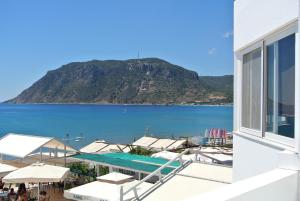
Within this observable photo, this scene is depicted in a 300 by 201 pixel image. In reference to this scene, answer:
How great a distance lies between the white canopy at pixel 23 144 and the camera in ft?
45.0

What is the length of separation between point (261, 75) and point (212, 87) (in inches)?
7755

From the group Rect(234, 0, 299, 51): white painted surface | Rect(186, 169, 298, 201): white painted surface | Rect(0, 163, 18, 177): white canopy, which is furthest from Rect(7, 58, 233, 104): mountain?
Rect(186, 169, 298, 201): white painted surface

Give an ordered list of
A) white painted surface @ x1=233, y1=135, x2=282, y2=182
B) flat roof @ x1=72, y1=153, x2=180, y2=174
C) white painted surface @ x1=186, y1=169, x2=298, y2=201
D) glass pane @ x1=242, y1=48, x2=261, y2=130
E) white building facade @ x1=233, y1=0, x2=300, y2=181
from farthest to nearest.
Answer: flat roof @ x1=72, y1=153, x2=180, y2=174 < glass pane @ x1=242, y1=48, x2=261, y2=130 < white painted surface @ x1=233, y1=135, x2=282, y2=182 < white building facade @ x1=233, y1=0, x2=300, y2=181 < white painted surface @ x1=186, y1=169, x2=298, y2=201

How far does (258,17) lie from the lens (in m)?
3.50

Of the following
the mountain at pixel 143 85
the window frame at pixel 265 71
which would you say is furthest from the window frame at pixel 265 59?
the mountain at pixel 143 85

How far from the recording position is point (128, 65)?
197125 millimetres

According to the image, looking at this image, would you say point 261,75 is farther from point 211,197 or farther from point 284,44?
point 211,197

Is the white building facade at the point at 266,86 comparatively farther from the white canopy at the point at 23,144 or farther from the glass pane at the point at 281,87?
the white canopy at the point at 23,144

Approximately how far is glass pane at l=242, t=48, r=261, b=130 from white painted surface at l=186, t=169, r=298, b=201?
1654 millimetres

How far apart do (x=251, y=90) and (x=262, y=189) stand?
2281 mm

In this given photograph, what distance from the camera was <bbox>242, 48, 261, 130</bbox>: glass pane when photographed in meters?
3.62

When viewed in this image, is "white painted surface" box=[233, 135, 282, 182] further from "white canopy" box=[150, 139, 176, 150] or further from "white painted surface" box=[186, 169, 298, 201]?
"white canopy" box=[150, 139, 176, 150]

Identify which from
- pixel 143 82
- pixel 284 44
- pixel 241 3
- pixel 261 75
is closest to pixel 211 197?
pixel 284 44

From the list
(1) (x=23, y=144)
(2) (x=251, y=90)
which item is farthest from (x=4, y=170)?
(2) (x=251, y=90)
